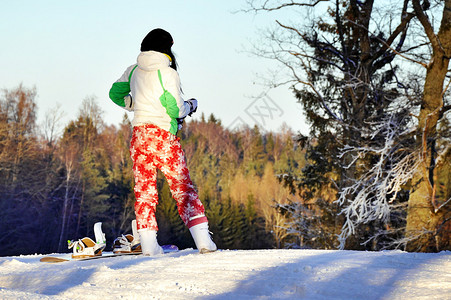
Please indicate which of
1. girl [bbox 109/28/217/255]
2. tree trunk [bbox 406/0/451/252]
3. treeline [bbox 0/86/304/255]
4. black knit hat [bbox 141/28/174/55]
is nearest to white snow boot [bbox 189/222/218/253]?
girl [bbox 109/28/217/255]

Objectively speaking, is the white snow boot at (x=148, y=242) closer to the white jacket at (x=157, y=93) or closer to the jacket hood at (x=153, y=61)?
the white jacket at (x=157, y=93)

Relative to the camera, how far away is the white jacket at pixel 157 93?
14.9ft

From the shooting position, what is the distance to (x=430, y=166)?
29.6ft

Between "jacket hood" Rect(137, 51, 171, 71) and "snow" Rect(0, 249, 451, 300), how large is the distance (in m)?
1.61

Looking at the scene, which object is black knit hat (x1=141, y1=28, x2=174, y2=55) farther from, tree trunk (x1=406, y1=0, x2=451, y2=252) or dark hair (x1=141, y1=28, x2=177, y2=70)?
tree trunk (x1=406, y1=0, x2=451, y2=252)

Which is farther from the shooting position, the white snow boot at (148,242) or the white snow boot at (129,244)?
the white snow boot at (129,244)

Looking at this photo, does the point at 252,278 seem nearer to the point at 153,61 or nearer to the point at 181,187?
the point at 181,187

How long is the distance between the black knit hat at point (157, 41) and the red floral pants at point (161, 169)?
67 cm

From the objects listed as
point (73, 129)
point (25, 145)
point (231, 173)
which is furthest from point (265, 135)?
point (25, 145)

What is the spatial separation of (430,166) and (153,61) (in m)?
6.06

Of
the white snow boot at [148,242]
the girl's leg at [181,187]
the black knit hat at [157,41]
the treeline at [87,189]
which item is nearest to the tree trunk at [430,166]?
the girl's leg at [181,187]

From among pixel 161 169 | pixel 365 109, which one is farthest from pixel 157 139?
pixel 365 109

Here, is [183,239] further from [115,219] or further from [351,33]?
[351,33]

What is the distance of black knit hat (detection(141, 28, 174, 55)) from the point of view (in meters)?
4.69
